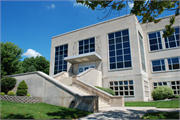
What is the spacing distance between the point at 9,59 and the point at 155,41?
970 inches

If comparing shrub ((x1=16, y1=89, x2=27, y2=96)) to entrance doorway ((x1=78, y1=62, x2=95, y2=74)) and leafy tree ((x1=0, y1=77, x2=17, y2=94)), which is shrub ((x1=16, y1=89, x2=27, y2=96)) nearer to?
leafy tree ((x1=0, y1=77, x2=17, y2=94))

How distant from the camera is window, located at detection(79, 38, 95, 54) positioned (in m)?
24.7

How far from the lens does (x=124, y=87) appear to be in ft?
65.9

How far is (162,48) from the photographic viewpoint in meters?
22.5

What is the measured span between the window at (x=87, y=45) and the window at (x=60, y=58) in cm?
373

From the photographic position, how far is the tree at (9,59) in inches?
888

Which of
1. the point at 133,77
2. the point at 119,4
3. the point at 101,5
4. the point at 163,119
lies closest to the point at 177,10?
the point at 119,4

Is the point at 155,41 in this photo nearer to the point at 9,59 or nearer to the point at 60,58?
the point at 60,58

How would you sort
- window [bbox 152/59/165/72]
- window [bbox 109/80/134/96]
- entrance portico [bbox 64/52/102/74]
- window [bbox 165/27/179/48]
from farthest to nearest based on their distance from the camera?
window [bbox 152/59/165/72] < window [bbox 165/27/179/48] < entrance portico [bbox 64/52/102/74] < window [bbox 109/80/134/96]

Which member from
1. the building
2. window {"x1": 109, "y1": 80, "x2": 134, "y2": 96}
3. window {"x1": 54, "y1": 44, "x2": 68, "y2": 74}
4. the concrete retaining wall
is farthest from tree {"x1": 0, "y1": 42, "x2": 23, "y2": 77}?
window {"x1": 109, "y1": 80, "x2": 134, "y2": 96}

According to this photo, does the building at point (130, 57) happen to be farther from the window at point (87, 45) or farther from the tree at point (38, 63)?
the tree at point (38, 63)

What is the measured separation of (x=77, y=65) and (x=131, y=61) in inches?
380

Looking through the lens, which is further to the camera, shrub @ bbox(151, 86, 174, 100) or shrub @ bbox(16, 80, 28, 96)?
shrub @ bbox(151, 86, 174, 100)

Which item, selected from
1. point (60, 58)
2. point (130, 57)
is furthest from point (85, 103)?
point (60, 58)
